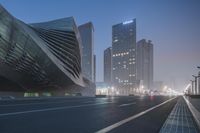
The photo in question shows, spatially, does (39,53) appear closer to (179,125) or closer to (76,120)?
(76,120)

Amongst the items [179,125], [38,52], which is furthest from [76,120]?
[38,52]

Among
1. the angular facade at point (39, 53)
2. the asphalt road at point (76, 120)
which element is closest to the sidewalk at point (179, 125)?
the asphalt road at point (76, 120)

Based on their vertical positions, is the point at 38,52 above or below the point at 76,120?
above

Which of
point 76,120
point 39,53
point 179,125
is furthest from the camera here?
point 39,53

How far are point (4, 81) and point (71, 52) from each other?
27.9 metres

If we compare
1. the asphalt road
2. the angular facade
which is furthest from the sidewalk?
the angular facade

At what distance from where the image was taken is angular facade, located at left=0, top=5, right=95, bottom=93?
4724 cm

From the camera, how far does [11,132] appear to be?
9102 mm

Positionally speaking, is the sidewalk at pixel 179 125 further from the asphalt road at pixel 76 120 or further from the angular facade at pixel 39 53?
the angular facade at pixel 39 53

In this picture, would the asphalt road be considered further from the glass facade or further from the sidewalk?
the glass facade

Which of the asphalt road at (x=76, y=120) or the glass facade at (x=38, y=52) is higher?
the glass facade at (x=38, y=52)

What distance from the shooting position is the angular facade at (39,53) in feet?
155

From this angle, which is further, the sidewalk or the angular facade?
the angular facade

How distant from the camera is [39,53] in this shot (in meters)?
54.9
